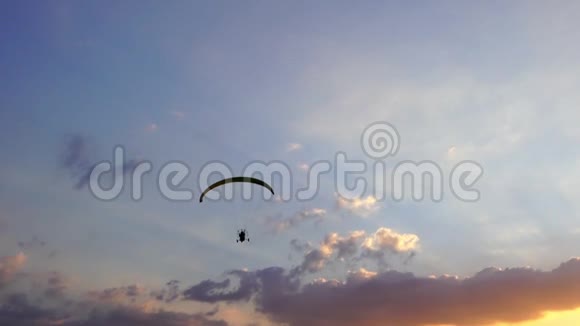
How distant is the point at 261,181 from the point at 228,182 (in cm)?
565

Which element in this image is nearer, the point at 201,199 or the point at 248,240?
the point at 201,199

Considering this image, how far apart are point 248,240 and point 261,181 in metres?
8.31

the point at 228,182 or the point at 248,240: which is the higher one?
the point at 228,182

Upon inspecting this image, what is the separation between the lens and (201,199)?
83.4 meters

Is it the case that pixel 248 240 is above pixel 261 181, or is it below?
below

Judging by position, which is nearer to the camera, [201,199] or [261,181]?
[201,199]

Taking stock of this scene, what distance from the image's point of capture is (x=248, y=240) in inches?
3509

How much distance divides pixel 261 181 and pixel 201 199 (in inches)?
413

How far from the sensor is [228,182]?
86.8m

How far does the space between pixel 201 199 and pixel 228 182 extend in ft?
16.7

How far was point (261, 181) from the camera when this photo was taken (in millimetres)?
90562
